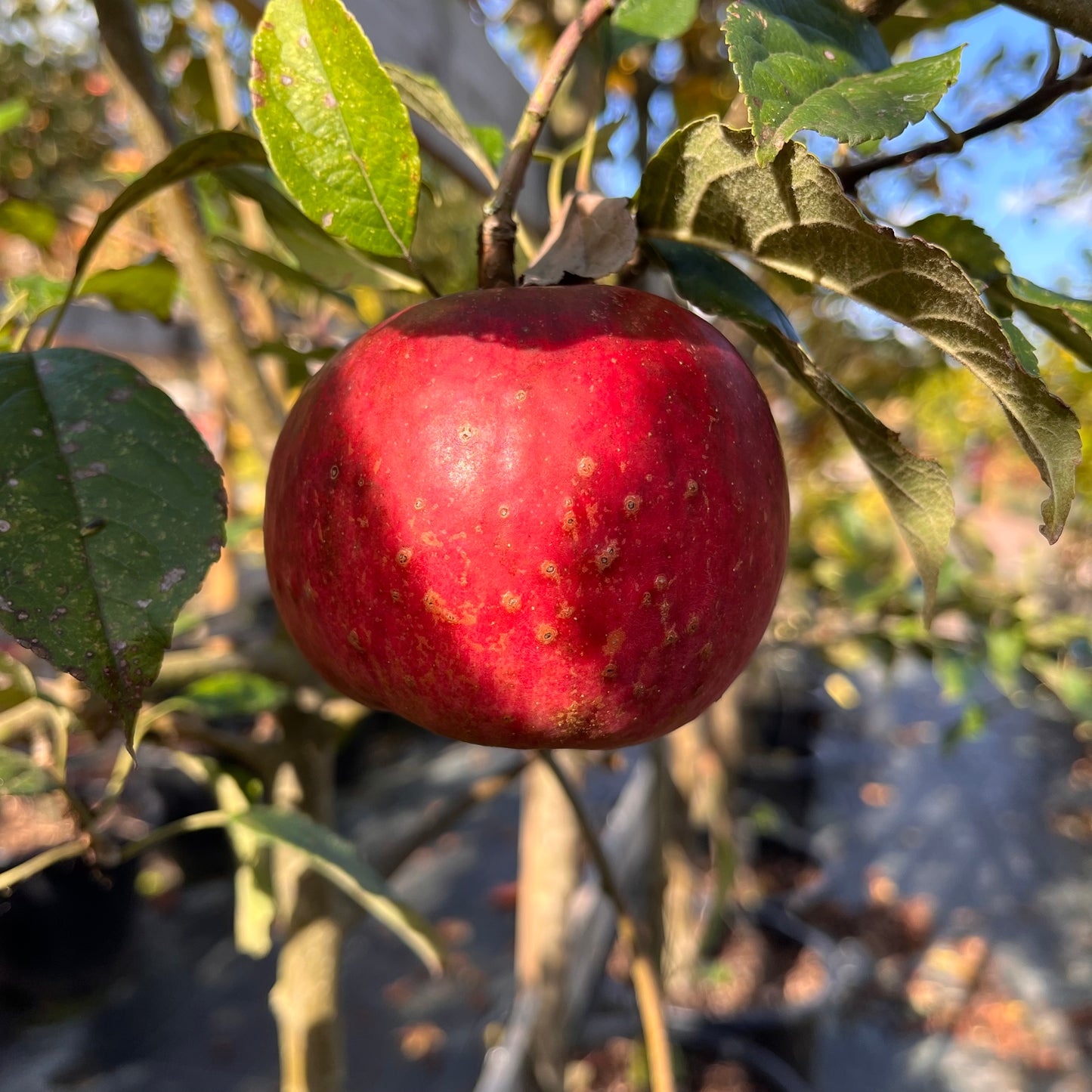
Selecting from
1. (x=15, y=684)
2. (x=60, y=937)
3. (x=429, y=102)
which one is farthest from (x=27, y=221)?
(x=60, y=937)

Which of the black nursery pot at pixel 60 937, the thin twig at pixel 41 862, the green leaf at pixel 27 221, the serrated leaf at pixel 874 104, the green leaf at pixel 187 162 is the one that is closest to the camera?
the serrated leaf at pixel 874 104

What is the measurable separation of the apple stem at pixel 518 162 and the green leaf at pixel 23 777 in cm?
38

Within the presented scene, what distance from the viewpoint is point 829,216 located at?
289mm

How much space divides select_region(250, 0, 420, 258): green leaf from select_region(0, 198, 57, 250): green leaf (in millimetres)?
597

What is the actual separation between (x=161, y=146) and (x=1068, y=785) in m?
3.32

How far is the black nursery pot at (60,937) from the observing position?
5.82 ft

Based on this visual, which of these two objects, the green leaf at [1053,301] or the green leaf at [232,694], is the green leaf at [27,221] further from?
the green leaf at [1053,301]

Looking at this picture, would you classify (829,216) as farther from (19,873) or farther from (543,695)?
(19,873)

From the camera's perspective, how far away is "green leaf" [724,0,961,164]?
0.25 metres

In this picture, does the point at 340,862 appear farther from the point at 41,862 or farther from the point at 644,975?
the point at 644,975

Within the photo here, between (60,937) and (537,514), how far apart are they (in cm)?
202

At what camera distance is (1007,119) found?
334 mm

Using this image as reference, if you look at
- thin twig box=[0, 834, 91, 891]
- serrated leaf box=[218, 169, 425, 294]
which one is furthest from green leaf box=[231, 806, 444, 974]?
serrated leaf box=[218, 169, 425, 294]

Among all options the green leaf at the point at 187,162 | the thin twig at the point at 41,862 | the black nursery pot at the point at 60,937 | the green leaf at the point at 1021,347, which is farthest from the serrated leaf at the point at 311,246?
the black nursery pot at the point at 60,937
